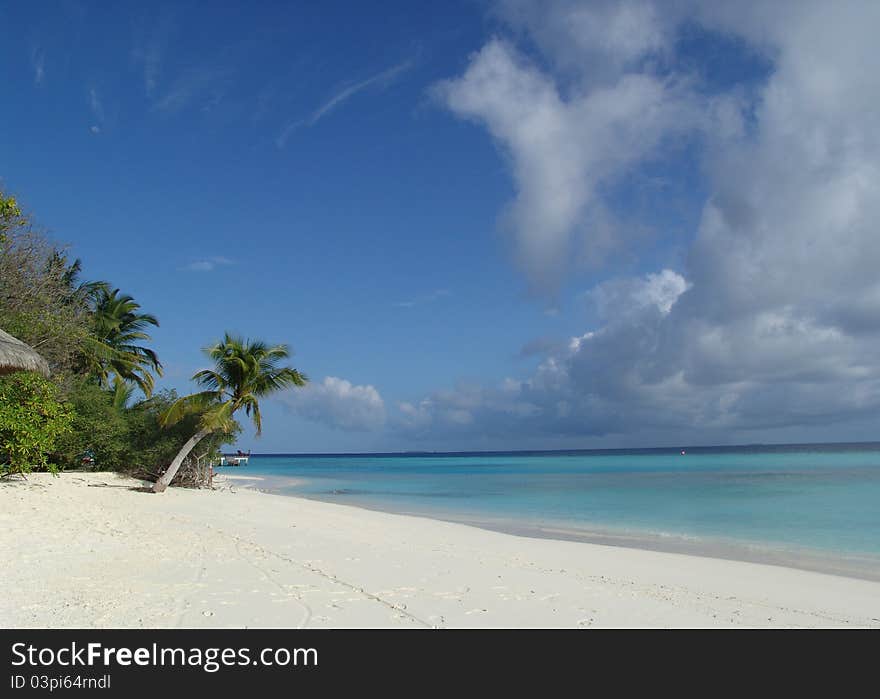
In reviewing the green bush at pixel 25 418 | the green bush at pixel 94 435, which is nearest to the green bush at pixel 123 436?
the green bush at pixel 94 435

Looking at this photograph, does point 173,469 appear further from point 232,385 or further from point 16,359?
point 16,359

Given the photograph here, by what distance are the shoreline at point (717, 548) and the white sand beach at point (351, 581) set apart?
3.17ft

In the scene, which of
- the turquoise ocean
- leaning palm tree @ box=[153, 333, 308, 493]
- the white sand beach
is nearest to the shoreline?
the turquoise ocean

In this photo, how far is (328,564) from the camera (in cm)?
732

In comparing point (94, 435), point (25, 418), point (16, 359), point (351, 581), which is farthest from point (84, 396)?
point (351, 581)

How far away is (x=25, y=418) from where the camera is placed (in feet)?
41.8

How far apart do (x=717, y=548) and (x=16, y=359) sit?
13.3 metres

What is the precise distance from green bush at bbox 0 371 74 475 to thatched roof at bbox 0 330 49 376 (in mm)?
4511

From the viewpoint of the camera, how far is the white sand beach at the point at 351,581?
5.05 metres

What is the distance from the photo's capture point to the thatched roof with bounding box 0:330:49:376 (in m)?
8.05

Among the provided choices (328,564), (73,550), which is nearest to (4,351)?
(73,550)

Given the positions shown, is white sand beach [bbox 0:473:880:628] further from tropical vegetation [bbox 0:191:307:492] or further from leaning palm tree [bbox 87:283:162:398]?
leaning palm tree [bbox 87:283:162:398]

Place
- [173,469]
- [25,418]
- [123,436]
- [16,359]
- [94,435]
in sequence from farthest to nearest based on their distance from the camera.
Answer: [123,436] < [94,435] < [173,469] < [25,418] < [16,359]

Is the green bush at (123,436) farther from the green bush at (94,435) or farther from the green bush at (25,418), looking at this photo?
the green bush at (25,418)
